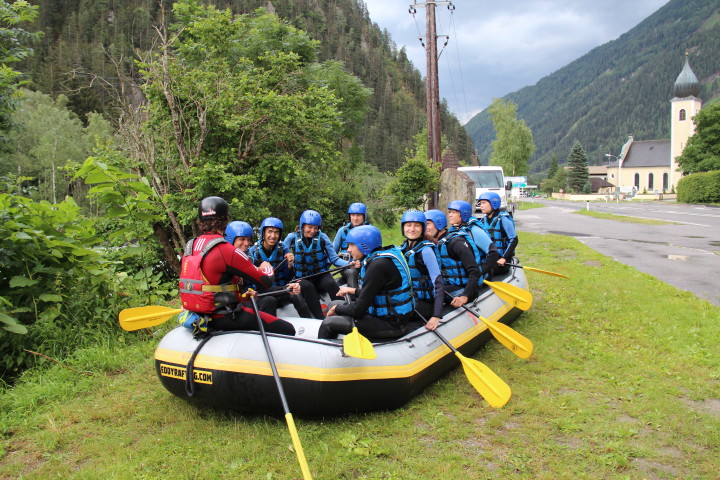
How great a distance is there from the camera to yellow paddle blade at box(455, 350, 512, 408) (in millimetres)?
4312

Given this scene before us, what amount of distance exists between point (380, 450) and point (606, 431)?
1.92 metres

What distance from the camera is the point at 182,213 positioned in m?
9.50

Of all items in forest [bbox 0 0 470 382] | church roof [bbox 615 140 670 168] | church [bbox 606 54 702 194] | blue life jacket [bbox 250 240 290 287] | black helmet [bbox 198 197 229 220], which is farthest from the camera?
church roof [bbox 615 140 670 168]

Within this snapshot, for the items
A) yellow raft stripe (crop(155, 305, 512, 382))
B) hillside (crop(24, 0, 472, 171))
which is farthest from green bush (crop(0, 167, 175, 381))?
hillside (crop(24, 0, 472, 171))

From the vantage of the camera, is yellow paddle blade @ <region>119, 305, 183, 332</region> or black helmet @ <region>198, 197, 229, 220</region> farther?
yellow paddle blade @ <region>119, 305, 183, 332</region>

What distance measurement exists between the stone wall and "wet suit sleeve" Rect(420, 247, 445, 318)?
12.0 metres

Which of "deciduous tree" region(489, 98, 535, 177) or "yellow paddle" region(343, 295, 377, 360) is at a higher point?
"deciduous tree" region(489, 98, 535, 177)

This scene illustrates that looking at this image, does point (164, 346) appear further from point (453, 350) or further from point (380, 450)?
point (453, 350)

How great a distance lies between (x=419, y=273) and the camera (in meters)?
5.52

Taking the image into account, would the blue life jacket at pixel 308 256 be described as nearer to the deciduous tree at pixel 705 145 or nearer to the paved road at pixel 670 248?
the paved road at pixel 670 248

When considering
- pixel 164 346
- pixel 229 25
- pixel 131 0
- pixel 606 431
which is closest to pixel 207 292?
pixel 164 346

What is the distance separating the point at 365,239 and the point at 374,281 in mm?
417

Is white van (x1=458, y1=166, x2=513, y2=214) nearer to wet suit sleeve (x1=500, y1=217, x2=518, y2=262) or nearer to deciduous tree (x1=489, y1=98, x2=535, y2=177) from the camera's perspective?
wet suit sleeve (x1=500, y1=217, x2=518, y2=262)

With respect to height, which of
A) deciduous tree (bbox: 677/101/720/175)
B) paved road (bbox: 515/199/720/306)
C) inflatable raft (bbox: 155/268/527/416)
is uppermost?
deciduous tree (bbox: 677/101/720/175)
